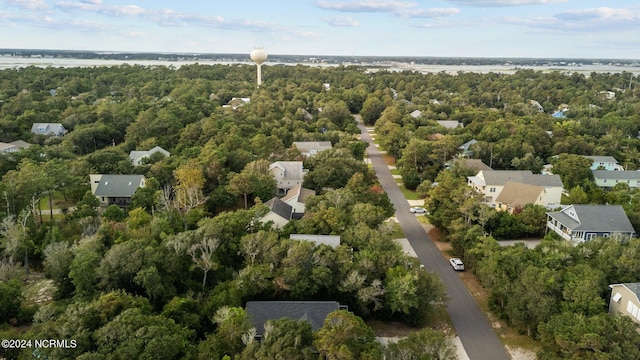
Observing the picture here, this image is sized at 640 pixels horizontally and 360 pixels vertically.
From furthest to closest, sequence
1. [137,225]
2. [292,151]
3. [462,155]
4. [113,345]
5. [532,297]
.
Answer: [462,155] < [292,151] < [137,225] < [532,297] < [113,345]

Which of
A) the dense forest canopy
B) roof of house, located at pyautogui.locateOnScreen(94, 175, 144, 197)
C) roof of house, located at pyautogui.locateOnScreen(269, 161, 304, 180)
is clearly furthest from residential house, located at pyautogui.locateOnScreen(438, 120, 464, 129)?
roof of house, located at pyautogui.locateOnScreen(94, 175, 144, 197)

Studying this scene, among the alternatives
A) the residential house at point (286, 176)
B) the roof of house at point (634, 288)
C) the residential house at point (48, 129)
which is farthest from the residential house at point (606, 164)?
the residential house at point (48, 129)

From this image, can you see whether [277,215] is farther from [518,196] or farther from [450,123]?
[450,123]

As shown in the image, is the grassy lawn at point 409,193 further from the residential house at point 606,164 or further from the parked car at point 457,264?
the residential house at point 606,164

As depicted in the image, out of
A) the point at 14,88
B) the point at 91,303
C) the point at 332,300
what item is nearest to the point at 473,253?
the point at 332,300

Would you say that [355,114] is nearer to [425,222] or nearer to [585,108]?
[585,108]

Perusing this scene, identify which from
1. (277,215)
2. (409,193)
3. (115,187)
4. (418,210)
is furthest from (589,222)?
(115,187)
